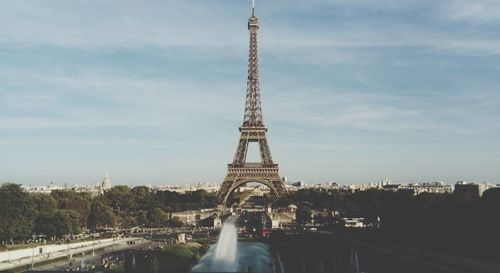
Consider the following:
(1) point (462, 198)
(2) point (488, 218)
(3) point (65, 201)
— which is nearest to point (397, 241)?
(2) point (488, 218)

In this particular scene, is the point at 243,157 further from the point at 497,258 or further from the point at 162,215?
the point at 497,258

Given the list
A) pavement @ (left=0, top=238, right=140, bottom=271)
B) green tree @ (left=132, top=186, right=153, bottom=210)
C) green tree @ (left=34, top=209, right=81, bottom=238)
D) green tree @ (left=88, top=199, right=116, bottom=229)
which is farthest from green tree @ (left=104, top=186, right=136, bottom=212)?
green tree @ (left=34, top=209, right=81, bottom=238)

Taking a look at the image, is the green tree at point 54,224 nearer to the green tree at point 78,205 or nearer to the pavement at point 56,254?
the pavement at point 56,254

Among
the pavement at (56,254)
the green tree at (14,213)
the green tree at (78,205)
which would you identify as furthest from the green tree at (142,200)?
the green tree at (14,213)

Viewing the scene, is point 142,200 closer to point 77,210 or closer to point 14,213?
point 77,210

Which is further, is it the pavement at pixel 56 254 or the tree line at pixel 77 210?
the tree line at pixel 77 210
